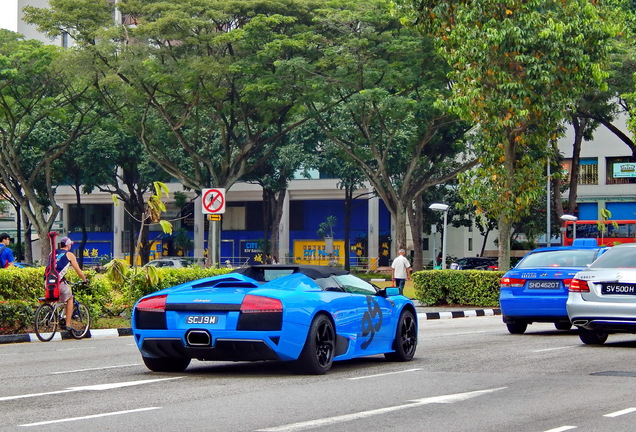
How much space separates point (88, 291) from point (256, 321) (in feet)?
34.4

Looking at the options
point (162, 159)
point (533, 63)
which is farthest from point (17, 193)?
point (533, 63)

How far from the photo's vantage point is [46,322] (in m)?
18.4

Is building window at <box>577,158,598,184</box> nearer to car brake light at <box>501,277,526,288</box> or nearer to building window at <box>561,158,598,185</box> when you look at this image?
building window at <box>561,158,598,185</box>

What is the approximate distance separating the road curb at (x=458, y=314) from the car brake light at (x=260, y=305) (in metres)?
15.9

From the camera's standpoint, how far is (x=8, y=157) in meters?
48.8

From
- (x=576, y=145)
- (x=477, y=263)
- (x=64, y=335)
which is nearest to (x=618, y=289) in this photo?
(x=64, y=335)

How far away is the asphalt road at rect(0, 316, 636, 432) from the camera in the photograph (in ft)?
28.0

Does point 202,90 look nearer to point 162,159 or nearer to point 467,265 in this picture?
point 162,159

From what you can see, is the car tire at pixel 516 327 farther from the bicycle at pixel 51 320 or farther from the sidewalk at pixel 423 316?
the bicycle at pixel 51 320

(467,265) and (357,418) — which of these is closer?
(357,418)

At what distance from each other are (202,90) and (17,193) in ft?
43.3

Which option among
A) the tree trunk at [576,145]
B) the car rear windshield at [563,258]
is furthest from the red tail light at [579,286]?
the tree trunk at [576,145]

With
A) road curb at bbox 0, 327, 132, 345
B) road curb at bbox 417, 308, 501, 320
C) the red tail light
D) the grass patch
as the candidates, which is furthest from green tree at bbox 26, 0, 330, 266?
the red tail light

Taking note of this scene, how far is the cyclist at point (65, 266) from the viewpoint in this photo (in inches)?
717
